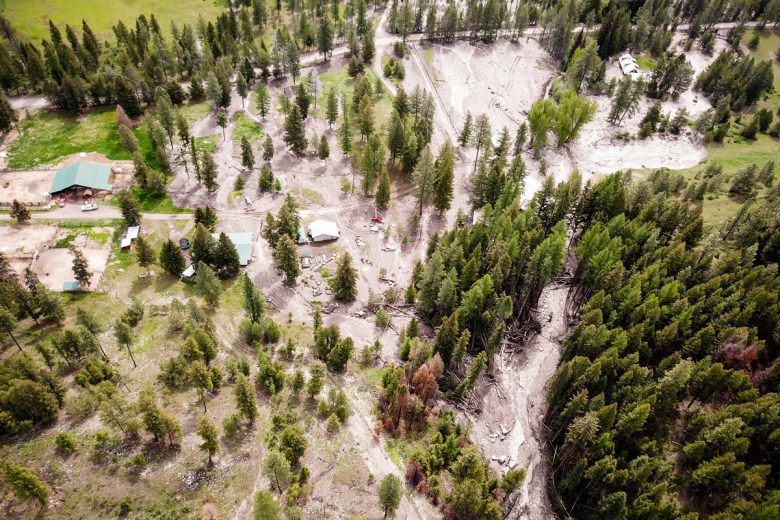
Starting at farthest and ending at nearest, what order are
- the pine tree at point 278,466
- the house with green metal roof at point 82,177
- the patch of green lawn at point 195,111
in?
the patch of green lawn at point 195,111 < the house with green metal roof at point 82,177 < the pine tree at point 278,466

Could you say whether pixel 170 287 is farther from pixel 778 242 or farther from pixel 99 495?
pixel 778 242

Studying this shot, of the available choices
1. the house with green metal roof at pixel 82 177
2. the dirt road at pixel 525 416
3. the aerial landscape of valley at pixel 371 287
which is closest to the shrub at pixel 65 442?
the aerial landscape of valley at pixel 371 287

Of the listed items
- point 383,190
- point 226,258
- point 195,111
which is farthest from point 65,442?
point 195,111

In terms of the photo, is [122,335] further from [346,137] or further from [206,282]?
[346,137]

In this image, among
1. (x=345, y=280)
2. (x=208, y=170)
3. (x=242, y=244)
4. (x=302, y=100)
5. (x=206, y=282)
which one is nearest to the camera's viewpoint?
(x=206, y=282)

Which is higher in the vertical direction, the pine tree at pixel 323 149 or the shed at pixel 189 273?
the pine tree at pixel 323 149

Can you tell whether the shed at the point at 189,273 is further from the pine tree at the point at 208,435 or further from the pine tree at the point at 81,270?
the pine tree at the point at 208,435

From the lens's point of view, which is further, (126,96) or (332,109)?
(332,109)

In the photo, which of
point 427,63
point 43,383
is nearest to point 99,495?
point 43,383
